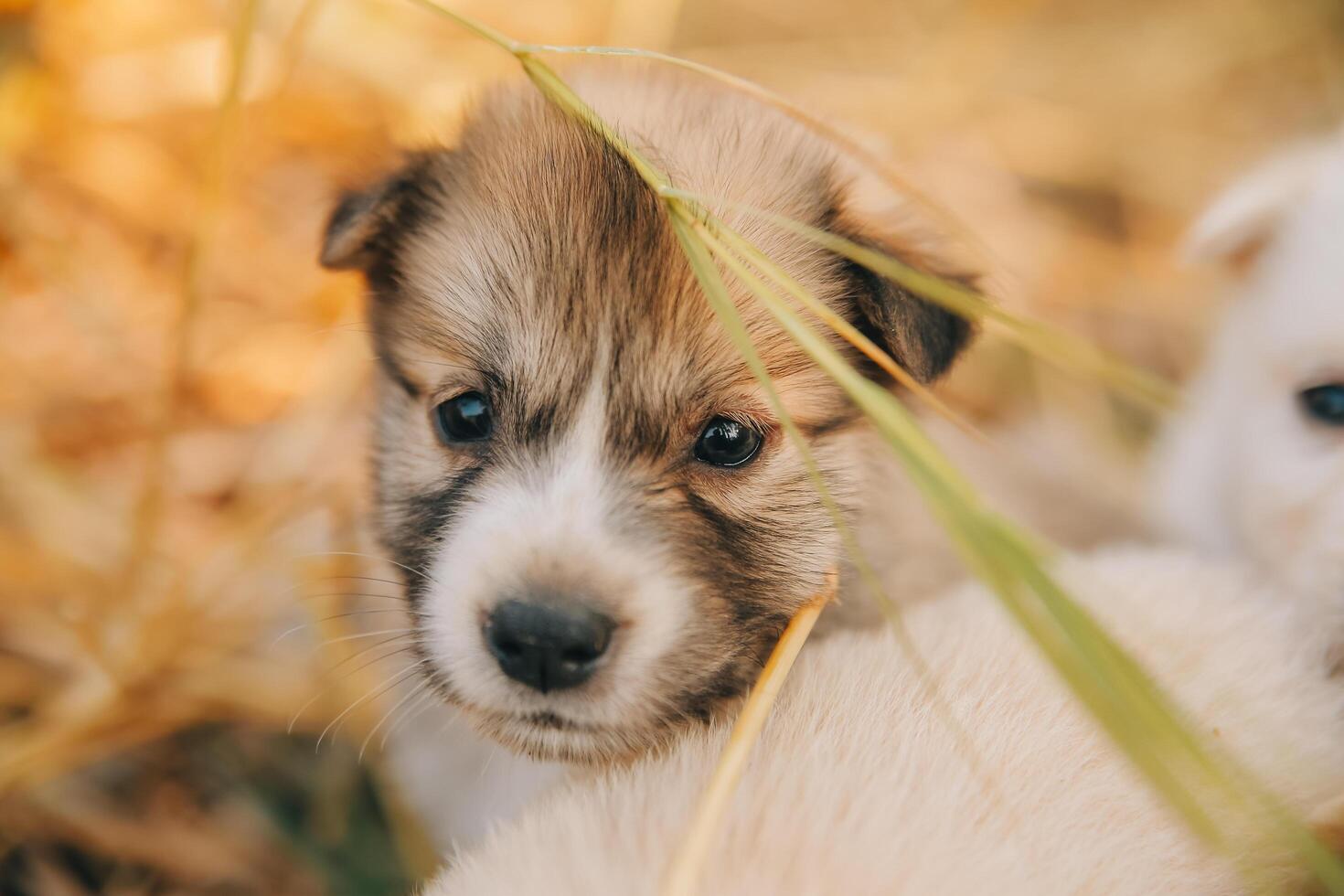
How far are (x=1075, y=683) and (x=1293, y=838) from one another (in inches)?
12.5

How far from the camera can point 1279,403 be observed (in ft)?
8.51

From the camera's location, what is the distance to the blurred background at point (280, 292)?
101 inches

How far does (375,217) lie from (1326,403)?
7.03 ft

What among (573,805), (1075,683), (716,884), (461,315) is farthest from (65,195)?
(1075,683)

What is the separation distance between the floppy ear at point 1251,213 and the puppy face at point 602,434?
4.40 ft

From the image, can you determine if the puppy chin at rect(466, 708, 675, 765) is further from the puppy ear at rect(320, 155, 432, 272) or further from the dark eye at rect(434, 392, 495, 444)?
the puppy ear at rect(320, 155, 432, 272)

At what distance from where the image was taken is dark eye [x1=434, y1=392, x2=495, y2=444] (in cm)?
198

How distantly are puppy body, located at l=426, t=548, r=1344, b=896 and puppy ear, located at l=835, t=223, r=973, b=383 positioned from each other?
50 centimetres

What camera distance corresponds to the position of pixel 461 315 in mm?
1957

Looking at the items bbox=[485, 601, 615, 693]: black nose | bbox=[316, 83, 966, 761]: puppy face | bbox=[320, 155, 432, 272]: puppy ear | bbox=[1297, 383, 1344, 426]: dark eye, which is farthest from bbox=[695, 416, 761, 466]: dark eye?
bbox=[1297, 383, 1344, 426]: dark eye

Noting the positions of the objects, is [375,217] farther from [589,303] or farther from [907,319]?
[907,319]

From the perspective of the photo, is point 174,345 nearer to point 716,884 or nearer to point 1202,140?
point 716,884

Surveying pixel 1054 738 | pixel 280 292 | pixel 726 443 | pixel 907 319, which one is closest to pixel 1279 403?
pixel 907 319

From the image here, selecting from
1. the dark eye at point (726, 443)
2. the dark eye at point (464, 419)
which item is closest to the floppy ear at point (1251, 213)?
the dark eye at point (726, 443)
